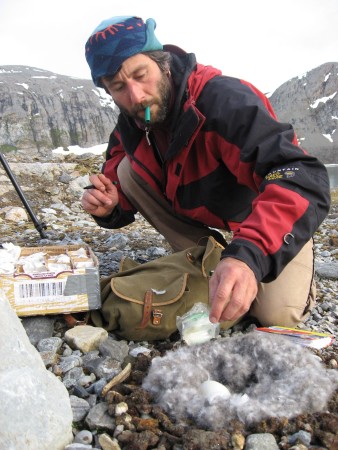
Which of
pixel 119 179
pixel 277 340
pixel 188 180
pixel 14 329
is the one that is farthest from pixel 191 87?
pixel 14 329

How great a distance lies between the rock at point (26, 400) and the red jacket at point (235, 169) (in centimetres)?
112

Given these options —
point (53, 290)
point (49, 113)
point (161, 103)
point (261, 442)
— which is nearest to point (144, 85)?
point (161, 103)

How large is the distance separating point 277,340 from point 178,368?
0.63m

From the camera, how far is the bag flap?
Answer: 125 inches

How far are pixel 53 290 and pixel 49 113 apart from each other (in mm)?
154491

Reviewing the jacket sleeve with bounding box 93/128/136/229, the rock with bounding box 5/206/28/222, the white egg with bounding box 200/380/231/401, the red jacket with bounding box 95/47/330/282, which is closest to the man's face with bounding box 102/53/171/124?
the red jacket with bounding box 95/47/330/282

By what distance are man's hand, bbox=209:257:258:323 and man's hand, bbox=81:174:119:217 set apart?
2080mm

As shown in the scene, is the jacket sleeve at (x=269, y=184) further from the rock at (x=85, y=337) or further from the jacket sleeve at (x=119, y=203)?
the jacket sleeve at (x=119, y=203)

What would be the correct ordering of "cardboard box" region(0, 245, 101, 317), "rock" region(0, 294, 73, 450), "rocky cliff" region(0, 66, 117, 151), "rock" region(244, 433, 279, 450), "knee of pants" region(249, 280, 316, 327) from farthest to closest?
"rocky cliff" region(0, 66, 117, 151) → "knee of pants" region(249, 280, 316, 327) → "cardboard box" region(0, 245, 101, 317) → "rock" region(244, 433, 279, 450) → "rock" region(0, 294, 73, 450)

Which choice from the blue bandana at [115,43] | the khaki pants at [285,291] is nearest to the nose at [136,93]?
the blue bandana at [115,43]

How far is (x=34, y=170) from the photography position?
9.45 meters

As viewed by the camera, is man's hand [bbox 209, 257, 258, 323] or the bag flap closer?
man's hand [bbox 209, 257, 258, 323]

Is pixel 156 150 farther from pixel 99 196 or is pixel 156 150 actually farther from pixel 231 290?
pixel 231 290

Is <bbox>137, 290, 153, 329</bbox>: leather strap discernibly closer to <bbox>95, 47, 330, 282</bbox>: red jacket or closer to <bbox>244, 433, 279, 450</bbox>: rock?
<bbox>95, 47, 330, 282</bbox>: red jacket
